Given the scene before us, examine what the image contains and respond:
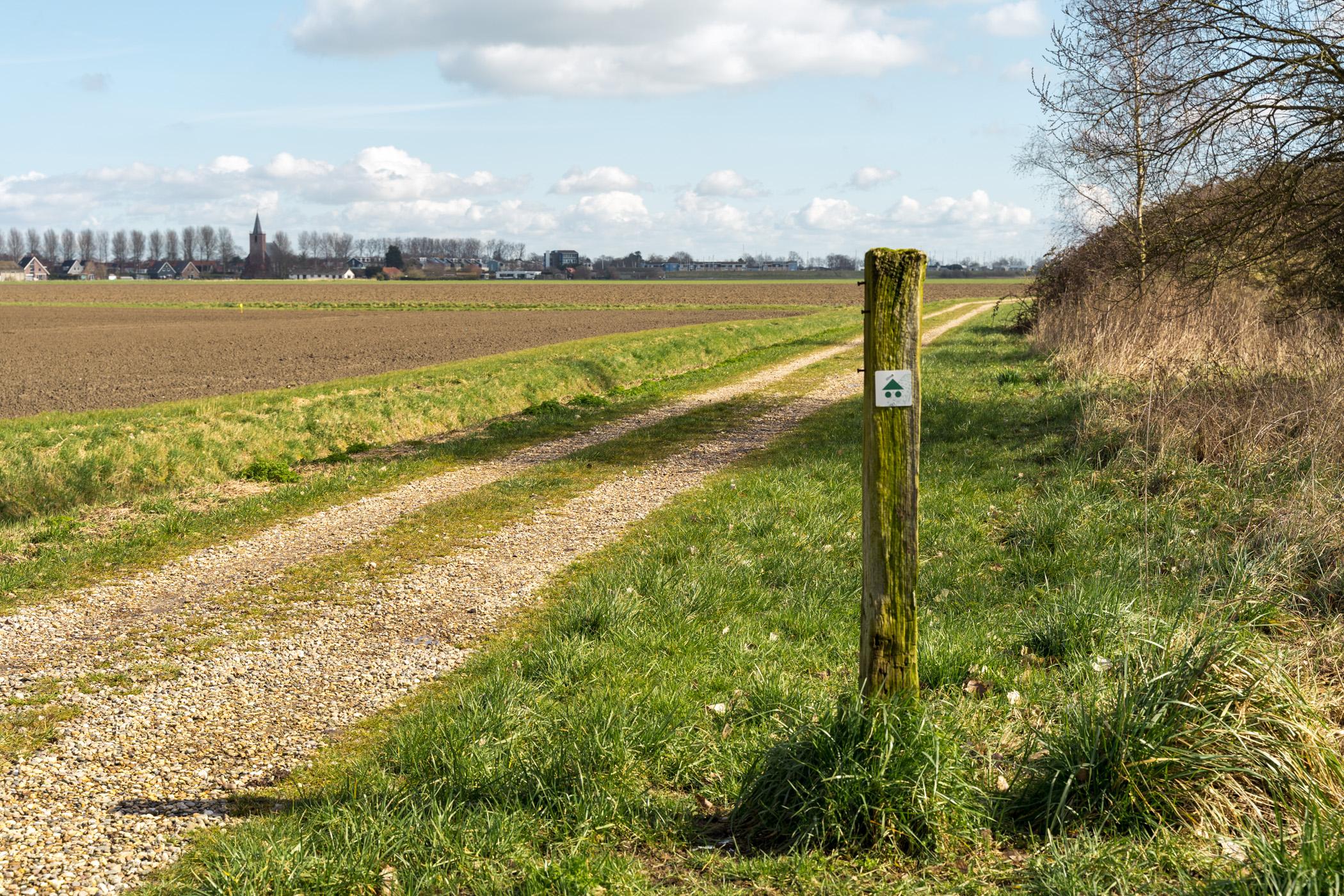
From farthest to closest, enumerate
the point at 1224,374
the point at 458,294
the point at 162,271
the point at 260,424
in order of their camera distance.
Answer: the point at 162,271, the point at 458,294, the point at 260,424, the point at 1224,374

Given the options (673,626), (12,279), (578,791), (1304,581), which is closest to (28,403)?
(673,626)

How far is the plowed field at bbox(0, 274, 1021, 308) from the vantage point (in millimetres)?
84438

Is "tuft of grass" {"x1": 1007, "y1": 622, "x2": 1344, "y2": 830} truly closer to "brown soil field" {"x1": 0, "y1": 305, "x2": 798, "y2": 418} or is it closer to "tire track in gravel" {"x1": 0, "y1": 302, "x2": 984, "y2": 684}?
"tire track in gravel" {"x1": 0, "y1": 302, "x2": 984, "y2": 684}

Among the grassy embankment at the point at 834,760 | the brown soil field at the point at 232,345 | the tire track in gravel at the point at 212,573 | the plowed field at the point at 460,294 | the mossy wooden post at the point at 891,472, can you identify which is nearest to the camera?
the grassy embankment at the point at 834,760

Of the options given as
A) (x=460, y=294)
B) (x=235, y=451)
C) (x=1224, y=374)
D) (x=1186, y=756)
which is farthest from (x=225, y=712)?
(x=460, y=294)

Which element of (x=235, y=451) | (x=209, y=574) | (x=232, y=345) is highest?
(x=232, y=345)

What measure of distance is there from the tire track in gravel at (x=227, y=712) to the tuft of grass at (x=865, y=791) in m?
2.49

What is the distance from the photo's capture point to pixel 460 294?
10075 centimetres

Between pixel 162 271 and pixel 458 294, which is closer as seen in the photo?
pixel 458 294

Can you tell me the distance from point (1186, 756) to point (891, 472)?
1602 millimetres

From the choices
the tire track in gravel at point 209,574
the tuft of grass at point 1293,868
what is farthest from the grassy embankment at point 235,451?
the tuft of grass at point 1293,868

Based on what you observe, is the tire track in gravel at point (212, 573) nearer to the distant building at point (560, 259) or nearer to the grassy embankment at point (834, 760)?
the grassy embankment at point (834, 760)

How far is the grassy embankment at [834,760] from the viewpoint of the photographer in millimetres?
3730

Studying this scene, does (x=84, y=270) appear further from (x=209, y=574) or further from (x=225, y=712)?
(x=225, y=712)
